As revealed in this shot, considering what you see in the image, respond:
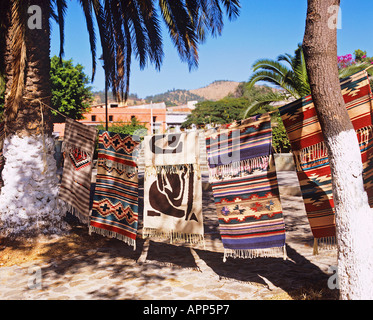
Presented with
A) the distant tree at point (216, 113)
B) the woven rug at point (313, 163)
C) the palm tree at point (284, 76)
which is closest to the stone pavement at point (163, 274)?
the woven rug at point (313, 163)

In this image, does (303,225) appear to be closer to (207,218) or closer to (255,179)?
(207,218)

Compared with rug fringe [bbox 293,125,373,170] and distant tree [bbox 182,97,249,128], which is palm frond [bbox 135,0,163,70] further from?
distant tree [bbox 182,97,249,128]

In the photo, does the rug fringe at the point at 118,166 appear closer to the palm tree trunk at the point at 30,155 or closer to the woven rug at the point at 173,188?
the woven rug at the point at 173,188

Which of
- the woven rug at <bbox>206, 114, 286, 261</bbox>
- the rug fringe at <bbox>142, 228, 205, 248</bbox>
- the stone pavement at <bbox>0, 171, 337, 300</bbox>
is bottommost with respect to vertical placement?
the stone pavement at <bbox>0, 171, 337, 300</bbox>

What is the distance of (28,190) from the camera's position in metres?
6.14

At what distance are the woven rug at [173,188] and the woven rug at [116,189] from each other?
1.40 ft

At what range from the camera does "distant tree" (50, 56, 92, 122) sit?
3362 centimetres

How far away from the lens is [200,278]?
4.72 m

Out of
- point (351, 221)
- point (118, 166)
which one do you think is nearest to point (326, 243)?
point (351, 221)

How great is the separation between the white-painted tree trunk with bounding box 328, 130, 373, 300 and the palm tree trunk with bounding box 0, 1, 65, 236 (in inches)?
176

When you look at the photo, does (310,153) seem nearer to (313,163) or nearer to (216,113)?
(313,163)

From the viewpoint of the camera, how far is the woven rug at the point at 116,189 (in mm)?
5312

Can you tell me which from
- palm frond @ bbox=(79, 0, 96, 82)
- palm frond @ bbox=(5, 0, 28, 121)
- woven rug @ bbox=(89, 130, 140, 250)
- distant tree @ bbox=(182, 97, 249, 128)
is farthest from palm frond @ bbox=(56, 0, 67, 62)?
→ distant tree @ bbox=(182, 97, 249, 128)
